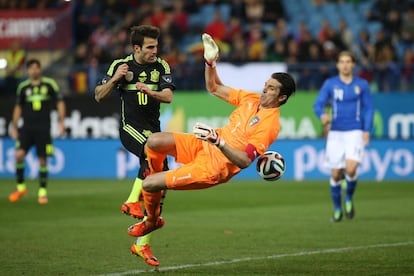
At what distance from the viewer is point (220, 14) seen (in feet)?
91.9

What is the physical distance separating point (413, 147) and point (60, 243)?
12442 mm

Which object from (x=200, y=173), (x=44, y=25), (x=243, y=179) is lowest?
(x=243, y=179)

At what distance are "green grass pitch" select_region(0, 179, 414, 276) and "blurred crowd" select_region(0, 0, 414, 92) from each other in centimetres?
522

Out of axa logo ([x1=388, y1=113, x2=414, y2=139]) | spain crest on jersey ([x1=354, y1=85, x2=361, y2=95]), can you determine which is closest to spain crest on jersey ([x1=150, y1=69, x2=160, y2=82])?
spain crest on jersey ([x1=354, y1=85, x2=361, y2=95])

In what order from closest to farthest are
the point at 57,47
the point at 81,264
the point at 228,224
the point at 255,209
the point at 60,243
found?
the point at 81,264, the point at 60,243, the point at 228,224, the point at 255,209, the point at 57,47

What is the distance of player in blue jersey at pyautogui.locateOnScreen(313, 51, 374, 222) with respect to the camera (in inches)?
582

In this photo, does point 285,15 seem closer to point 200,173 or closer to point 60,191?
point 60,191

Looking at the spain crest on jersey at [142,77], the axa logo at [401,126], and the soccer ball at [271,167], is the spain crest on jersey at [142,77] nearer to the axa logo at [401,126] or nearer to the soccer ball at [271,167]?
the soccer ball at [271,167]

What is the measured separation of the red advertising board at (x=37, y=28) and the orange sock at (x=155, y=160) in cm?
1817

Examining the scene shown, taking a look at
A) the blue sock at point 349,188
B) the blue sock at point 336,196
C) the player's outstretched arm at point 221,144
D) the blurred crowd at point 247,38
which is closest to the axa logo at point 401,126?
the blurred crowd at point 247,38

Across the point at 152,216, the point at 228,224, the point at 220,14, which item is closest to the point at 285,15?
the point at 220,14

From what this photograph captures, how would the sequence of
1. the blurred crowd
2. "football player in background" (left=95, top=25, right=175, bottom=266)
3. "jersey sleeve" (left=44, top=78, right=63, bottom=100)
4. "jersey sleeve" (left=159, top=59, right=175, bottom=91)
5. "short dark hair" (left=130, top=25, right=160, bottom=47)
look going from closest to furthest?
"football player in background" (left=95, top=25, right=175, bottom=266) → "short dark hair" (left=130, top=25, right=160, bottom=47) → "jersey sleeve" (left=159, top=59, right=175, bottom=91) → "jersey sleeve" (left=44, top=78, right=63, bottom=100) → the blurred crowd

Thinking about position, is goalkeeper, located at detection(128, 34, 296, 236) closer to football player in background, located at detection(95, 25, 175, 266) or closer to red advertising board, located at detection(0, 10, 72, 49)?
football player in background, located at detection(95, 25, 175, 266)

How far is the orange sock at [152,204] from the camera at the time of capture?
9.56m
